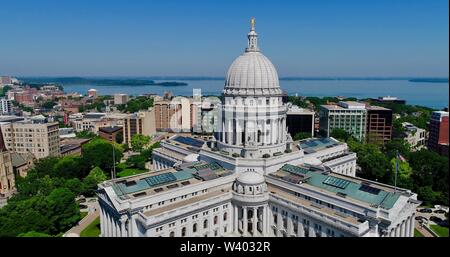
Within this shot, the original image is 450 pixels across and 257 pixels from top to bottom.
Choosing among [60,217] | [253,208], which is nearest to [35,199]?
[60,217]

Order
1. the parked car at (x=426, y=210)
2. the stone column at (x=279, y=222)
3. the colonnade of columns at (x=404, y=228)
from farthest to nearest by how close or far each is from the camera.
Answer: the parked car at (x=426, y=210) → the stone column at (x=279, y=222) → the colonnade of columns at (x=404, y=228)

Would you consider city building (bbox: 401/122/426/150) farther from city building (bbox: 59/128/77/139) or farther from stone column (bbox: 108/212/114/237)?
city building (bbox: 59/128/77/139)

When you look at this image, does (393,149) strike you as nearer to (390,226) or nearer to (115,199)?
(390,226)

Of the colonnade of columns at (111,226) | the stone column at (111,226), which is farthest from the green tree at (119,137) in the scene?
the stone column at (111,226)

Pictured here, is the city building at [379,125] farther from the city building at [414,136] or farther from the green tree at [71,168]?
the green tree at [71,168]

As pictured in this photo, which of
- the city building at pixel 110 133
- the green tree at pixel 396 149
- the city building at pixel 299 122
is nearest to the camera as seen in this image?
the green tree at pixel 396 149

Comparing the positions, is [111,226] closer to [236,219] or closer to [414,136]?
[236,219]
